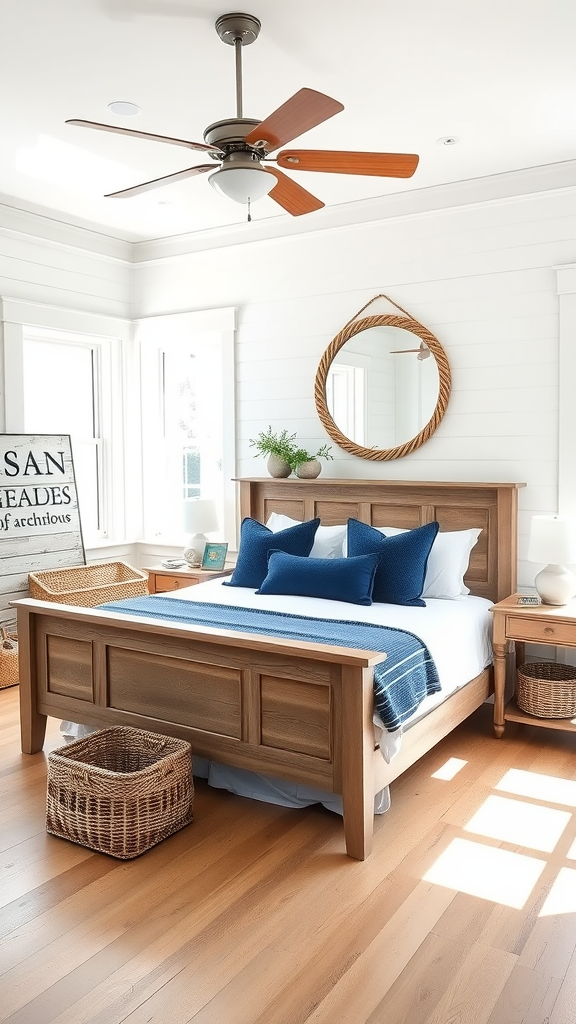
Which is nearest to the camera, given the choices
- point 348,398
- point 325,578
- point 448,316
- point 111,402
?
point 325,578

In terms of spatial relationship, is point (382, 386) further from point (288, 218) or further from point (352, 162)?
point (352, 162)

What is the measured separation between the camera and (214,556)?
524cm

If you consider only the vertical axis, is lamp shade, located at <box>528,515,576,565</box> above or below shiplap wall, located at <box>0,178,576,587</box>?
below

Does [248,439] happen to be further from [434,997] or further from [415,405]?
[434,997]

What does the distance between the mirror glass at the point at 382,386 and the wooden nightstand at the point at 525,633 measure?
4.11 feet

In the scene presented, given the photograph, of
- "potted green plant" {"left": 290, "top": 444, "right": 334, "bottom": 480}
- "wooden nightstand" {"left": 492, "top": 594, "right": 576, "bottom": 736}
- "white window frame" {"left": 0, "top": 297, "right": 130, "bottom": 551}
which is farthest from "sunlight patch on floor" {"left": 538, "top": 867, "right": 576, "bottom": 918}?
"white window frame" {"left": 0, "top": 297, "right": 130, "bottom": 551}

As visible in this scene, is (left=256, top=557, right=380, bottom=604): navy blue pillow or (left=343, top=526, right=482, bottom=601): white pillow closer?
(left=256, top=557, right=380, bottom=604): navy blue pillow

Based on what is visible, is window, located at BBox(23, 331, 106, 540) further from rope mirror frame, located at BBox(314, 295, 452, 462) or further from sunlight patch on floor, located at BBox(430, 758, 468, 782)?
sunlight patch on floor, located at BBox(430, 758, 468, 782)

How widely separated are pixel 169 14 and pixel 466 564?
2.89m

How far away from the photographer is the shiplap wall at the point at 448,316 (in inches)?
169

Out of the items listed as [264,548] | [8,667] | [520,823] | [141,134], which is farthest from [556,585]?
[8,667]

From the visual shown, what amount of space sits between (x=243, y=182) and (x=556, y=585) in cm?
239

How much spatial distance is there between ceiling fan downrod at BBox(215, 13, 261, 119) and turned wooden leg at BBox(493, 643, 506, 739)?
2636 mm

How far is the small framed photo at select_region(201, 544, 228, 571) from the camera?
5.23 metres
